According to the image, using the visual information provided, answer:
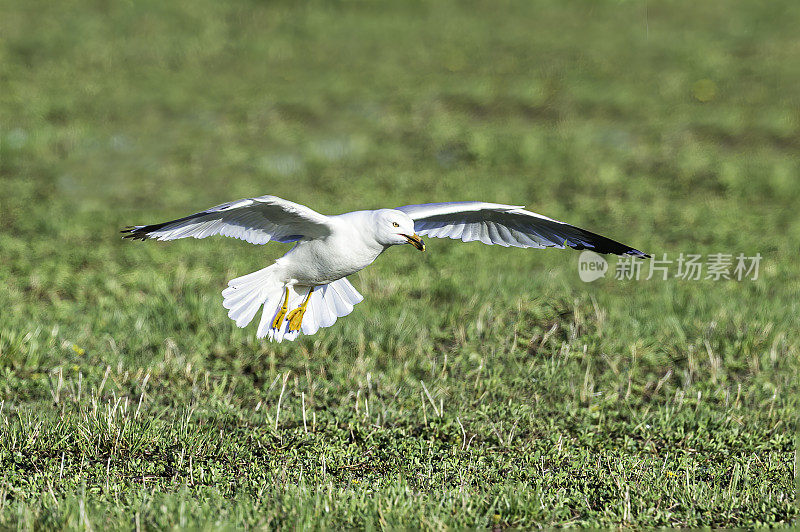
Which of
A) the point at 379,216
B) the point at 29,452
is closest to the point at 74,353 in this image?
the point at 29,452

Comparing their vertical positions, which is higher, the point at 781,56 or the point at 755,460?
the point at 781,56

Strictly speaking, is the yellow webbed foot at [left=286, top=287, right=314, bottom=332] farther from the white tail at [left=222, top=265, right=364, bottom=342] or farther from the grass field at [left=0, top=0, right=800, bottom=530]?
the grass field at [left=0, top=0, right=800, bottom=530]

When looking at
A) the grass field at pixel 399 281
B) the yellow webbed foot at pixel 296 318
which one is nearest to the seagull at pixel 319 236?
the yellow webbed foot at pixel 296 318

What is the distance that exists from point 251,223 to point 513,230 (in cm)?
129

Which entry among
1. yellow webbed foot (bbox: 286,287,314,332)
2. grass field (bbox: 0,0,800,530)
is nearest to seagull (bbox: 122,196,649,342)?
yellow webbed foot (bbox: 286,287,314,332)

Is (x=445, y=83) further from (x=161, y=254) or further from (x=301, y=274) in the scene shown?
(x=301, y=274)

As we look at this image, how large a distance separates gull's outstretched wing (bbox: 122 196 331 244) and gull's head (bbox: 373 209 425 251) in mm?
237

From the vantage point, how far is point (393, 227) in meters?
3.43

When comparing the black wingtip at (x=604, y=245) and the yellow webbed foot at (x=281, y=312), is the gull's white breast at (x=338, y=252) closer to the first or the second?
the yellow webbed foot at (x=281, y=312)

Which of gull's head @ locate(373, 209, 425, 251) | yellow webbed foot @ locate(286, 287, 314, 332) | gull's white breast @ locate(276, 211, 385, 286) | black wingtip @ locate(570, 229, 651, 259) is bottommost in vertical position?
yellow webbed foot @ locate(286, 287, 314, 332)

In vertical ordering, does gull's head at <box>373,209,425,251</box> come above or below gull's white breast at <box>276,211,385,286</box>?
above

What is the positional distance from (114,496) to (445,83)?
10332mm

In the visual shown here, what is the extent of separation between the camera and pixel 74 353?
5754mm

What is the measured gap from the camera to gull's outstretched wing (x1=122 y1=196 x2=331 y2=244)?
11.6 feet
